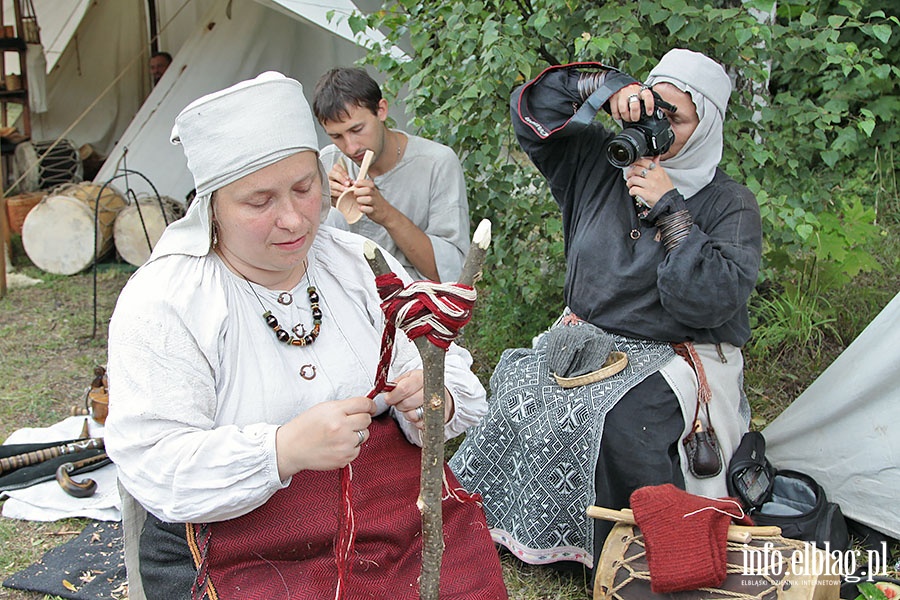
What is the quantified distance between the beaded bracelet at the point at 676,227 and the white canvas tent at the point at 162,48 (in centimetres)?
311

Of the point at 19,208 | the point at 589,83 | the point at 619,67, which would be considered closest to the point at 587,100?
the point at 589,83

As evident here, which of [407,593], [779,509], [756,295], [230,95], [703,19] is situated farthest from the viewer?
[756,295]

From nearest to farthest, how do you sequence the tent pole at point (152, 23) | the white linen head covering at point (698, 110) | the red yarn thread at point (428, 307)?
the red yarn thread at point (428, 307) < the white linen head covering at point (698, 110) < the tent pole at point (152, 23)

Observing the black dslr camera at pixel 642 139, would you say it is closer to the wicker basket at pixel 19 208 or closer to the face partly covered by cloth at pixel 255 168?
the face partly covered by cloth at pixel 255 168

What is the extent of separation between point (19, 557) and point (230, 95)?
79.4 inches

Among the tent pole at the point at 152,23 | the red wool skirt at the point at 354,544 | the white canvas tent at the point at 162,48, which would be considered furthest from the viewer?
the tent pole at the point at 152,23

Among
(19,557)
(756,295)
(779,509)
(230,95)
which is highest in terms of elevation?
(230,95)

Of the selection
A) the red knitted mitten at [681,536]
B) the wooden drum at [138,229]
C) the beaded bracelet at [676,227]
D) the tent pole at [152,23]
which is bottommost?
the wooden drum at [138,229]

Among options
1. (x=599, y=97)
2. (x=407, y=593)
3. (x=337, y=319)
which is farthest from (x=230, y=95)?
(x=599, y=97)

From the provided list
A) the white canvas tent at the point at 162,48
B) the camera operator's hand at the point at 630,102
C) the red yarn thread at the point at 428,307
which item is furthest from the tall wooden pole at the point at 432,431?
the white canvas tent at the point at 162,48

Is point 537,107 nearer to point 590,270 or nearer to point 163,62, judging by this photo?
point 590,270

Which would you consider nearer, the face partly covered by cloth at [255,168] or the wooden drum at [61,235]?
the face partly covered by cloth at [255,168]

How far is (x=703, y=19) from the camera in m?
2.83

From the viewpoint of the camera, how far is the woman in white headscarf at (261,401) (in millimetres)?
1384
